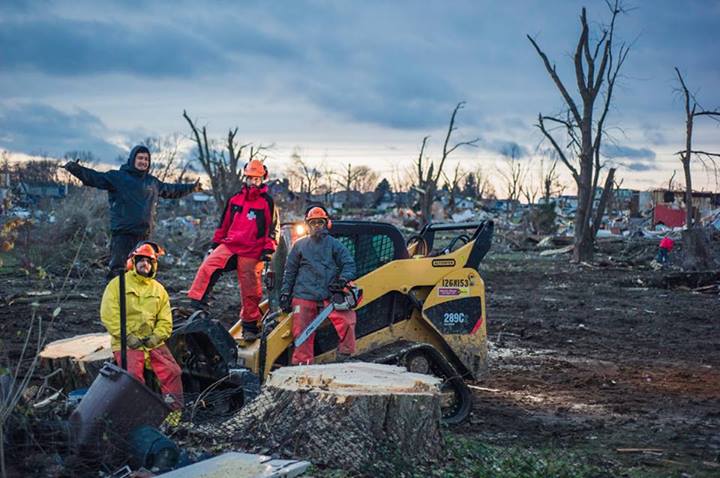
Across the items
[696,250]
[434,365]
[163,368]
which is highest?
[696,250]

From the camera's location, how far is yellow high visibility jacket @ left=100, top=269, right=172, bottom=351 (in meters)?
7.09

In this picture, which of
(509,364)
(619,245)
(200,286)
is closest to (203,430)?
(200,286)

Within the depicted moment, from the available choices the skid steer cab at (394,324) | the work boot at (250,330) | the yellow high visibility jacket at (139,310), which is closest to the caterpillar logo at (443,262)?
the skid steer cab at (394,324)

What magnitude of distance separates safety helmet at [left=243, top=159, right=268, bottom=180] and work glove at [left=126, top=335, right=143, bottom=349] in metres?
2.50

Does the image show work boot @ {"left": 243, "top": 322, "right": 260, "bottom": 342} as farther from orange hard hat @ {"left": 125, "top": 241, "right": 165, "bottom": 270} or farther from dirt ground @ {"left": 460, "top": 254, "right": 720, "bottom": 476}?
dirt ground @ {"left": 460, "top": 254, "right": 720, "bottom": 476}

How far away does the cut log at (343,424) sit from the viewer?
610 centimetres

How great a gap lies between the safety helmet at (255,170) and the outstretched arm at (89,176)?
52.6 inches

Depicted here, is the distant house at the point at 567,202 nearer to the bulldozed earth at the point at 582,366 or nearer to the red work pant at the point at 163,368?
the bulldozed earth at the point at 582,366

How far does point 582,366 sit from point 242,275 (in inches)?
211

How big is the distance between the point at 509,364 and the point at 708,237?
63.5ft

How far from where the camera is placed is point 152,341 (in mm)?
7191

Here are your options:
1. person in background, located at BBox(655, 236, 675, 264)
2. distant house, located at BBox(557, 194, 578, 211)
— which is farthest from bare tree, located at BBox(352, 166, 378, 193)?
person in background, located at BBox(655, 236, 675, 264)

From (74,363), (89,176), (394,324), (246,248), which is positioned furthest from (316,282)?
(89,176)

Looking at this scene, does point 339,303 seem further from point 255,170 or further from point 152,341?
point 152,341
